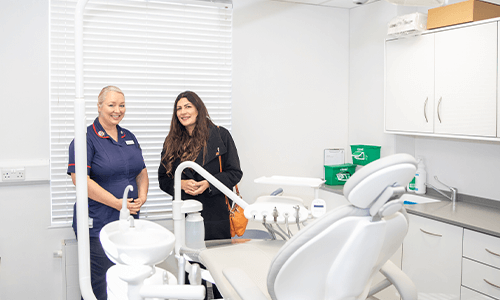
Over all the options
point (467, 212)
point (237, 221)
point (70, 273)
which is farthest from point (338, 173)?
point (70, 273)

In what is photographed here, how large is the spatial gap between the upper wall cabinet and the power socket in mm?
2609

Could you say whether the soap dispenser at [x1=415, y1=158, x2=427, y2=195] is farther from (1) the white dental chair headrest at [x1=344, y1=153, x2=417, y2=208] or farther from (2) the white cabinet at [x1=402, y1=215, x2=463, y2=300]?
(1) the white dental chair headrest at [x1=344, y1=153, x2=417, y2=208]

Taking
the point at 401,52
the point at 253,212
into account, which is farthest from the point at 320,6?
the point at 253,212

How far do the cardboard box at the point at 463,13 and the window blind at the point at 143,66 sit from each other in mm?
1497

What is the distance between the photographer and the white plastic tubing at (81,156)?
153 cm

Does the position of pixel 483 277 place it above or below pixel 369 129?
below

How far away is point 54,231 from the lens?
2.97m

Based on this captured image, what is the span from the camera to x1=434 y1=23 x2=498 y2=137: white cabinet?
253cm

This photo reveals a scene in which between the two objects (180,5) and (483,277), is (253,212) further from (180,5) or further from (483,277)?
(180,5)

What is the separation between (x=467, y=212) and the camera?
270 cm

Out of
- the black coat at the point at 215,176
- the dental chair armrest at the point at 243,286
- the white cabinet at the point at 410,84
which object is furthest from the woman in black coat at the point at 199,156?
the white cabinet at the point at 410,84

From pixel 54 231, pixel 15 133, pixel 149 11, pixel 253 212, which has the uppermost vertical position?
pixel 149 11

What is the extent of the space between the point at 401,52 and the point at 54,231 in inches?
109

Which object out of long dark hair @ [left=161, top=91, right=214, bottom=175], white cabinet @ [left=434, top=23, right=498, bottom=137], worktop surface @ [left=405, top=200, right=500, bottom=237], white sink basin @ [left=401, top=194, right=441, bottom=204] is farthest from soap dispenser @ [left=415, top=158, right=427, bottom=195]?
long dark hair @ [left=161, top=91, right=214, bottom=175]
